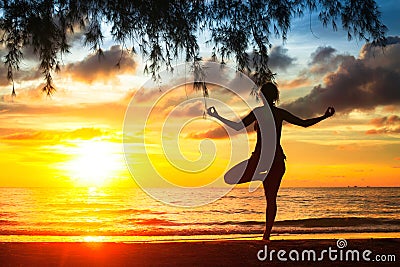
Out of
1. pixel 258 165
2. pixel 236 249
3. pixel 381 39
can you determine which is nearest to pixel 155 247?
pixel 236 249

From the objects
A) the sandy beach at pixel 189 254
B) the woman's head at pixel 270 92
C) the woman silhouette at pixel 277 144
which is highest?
the woman's head at pixel 270 92

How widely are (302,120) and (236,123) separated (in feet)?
2.51

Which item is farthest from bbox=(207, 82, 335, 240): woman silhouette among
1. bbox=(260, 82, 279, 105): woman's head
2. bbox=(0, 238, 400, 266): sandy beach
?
bbox=(0, 238, 400, 266): sandy beach

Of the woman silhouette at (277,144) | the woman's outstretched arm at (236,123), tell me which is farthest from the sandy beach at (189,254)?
the woman's outstretched arm at (236,123)

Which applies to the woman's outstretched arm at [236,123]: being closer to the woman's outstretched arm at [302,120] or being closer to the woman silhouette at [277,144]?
the woman silhouette at [277,144]

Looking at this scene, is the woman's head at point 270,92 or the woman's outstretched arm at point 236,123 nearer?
the woman's outstretched arm at point 236,123

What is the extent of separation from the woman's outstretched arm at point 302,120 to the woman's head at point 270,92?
1.09 feet

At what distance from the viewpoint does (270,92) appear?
18.7 ft

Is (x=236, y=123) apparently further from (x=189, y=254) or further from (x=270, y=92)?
(x=189, y=254)

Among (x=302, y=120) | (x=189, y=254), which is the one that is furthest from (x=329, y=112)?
(x=189, y=254)

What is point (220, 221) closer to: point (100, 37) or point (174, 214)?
point (174, 214)

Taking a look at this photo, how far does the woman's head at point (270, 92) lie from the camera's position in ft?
18.6

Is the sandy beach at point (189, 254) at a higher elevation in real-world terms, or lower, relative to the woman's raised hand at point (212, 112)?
lower

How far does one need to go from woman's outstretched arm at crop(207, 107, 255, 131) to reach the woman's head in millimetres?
298
